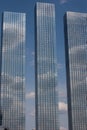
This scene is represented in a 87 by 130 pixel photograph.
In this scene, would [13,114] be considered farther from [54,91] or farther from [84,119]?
[84,119]

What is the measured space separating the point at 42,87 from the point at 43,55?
65.1ft

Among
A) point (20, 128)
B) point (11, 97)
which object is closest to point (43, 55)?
point (11, 97)

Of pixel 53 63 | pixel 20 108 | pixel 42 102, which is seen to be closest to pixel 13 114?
pixel 20 108

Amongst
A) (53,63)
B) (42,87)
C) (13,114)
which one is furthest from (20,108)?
(53,63)

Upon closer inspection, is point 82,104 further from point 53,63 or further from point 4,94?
point 4,94

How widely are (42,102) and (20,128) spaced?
20443 millimetres

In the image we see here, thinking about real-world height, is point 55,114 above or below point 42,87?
below

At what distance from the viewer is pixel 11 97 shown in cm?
19900

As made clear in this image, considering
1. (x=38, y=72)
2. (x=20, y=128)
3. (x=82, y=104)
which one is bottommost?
(x=20, y=128)

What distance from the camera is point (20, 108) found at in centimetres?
19762

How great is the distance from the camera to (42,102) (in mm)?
192375

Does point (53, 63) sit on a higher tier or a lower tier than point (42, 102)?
higher

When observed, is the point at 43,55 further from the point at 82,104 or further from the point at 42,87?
the point at 82,104

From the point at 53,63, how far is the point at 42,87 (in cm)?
1677
